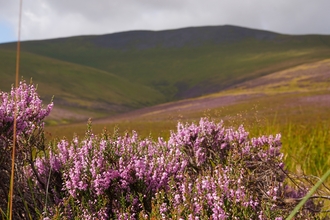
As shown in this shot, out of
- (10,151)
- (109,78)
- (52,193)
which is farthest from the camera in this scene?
(109,78)

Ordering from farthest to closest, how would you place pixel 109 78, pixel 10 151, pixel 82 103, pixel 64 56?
pixel 64 56
pixel 109 78
pixel 82 103
pixel 10 151

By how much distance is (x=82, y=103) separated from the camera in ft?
273

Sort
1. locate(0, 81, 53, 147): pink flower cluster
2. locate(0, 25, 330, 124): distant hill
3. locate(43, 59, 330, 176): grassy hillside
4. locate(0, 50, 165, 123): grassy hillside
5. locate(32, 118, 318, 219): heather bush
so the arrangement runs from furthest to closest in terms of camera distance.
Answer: locate(0, 25, 330, 124): distant hill, locate(0, 50, 165, 123): grassy hillside, locate(43, 59, 330, 176): grassy hillside, locate(0, 81, 53, 147): pink flower cluster, locate(32, 118, 318, 219): heather bush

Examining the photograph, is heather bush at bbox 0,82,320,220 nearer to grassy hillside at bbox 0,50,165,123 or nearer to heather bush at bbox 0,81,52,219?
heather bush at bbox 0,81,52,219

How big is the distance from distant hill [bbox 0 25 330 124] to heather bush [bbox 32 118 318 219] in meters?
69.6

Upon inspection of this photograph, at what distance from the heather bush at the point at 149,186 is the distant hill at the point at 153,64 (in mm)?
69580

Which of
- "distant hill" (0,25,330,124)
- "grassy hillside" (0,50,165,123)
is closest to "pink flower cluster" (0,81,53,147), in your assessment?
"grassy hillside" (0,50,165,123)

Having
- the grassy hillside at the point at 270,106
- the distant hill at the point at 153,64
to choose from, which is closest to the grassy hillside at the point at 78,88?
the distant hill at the point at 153,64

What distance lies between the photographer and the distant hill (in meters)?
94.6

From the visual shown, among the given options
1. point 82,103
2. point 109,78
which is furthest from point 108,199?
point 109,78

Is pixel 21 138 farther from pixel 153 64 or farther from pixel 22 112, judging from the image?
pixel 153 64

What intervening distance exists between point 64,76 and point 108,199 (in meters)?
103

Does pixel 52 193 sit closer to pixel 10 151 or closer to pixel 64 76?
pixel 10 151

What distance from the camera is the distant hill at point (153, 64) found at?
9462 centimetres
